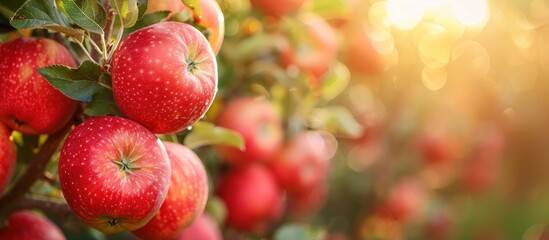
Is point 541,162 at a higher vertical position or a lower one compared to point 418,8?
lower

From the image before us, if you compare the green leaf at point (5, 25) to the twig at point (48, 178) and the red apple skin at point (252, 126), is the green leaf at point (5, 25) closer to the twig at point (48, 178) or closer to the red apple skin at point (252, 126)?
the twig at point (48, 178)

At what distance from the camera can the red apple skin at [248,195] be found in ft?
5.16

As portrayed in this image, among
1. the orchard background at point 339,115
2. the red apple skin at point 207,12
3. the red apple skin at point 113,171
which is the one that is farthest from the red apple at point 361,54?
the red apple skin at point 113,171

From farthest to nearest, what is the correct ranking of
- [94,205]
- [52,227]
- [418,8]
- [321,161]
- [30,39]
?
1. [418,8]
2. [321,161]
3. [52,227]
4. [30,39]
5. [94,205]

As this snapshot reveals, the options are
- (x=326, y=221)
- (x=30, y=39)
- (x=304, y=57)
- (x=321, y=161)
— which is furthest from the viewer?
(x=326, y=221)

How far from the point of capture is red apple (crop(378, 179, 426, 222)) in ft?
7.45

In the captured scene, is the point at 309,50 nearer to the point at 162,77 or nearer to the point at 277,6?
the point at 277,6

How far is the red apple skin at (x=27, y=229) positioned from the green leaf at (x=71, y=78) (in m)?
0.24

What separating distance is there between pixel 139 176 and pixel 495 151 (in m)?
2.10

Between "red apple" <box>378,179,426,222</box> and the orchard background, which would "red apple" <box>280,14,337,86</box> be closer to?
the orchard background

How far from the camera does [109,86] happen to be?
77cm

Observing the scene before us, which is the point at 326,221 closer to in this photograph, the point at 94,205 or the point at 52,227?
the point at 52,227

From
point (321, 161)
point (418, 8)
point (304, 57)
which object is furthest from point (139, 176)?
point (418, 8)

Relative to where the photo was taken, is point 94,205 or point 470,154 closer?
point 94,205
